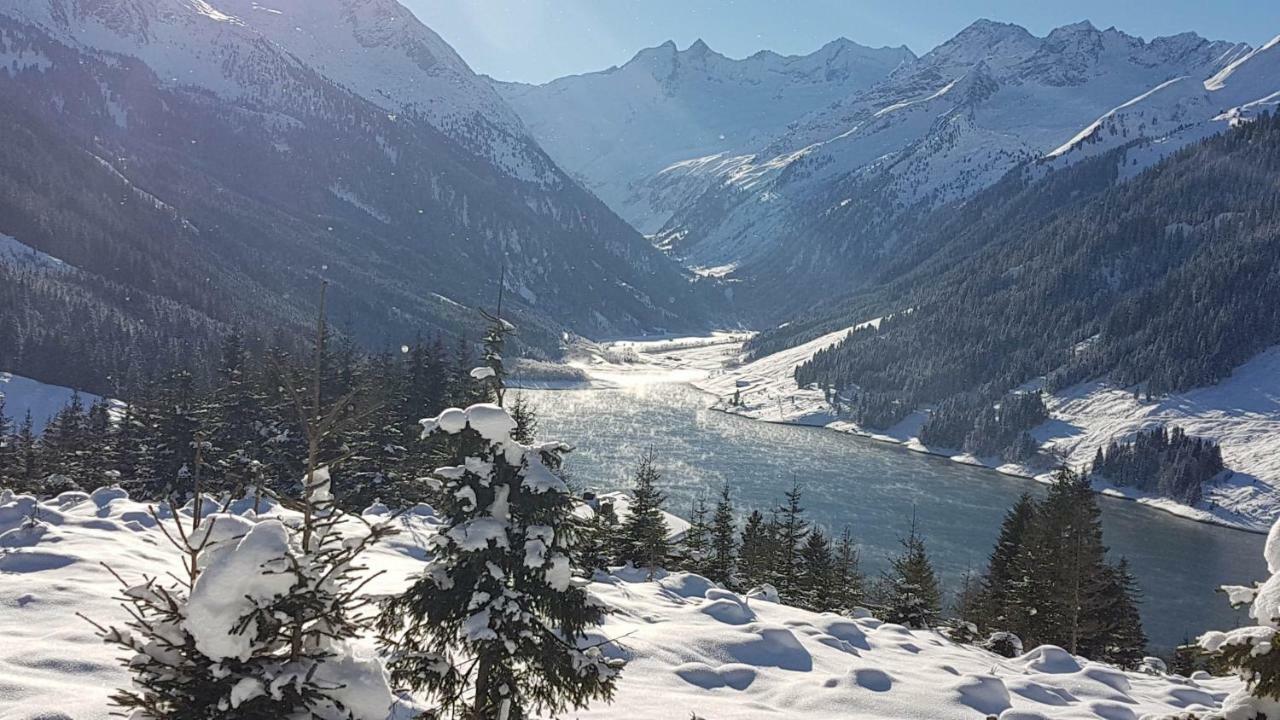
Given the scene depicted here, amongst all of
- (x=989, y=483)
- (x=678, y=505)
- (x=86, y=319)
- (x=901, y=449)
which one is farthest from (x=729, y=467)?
(x=86, y=319)

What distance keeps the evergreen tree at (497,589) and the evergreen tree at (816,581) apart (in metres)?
36.5

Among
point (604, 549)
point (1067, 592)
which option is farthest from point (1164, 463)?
point (604, 549)

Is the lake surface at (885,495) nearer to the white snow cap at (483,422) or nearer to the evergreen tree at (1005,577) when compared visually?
the evergreen tree at (1005,577)

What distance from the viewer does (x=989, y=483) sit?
123500 millimetres

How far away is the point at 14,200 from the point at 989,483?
253 meters

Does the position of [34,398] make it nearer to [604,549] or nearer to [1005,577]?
[604,549]

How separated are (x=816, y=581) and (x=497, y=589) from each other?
40225mm

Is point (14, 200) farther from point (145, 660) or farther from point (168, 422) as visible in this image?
point (145, 660)

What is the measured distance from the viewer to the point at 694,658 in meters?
16.1

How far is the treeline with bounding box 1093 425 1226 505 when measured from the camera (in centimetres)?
11538

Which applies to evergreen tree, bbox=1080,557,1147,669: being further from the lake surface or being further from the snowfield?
the lake surface

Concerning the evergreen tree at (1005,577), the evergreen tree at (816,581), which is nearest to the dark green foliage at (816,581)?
the evergreen tree at (816,581)

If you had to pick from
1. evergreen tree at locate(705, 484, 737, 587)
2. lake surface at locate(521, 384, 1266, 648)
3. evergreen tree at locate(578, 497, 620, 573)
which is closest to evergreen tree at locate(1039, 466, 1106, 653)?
evergreen tree at locate(705, 484, 737, 587)

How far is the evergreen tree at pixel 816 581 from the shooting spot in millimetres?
43625
